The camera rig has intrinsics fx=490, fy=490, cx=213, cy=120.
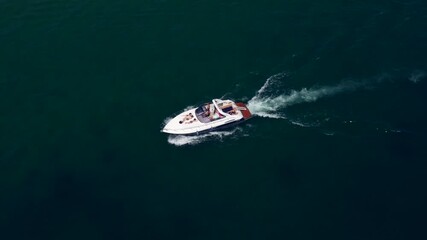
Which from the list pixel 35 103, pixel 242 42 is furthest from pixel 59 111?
pixel 242 42

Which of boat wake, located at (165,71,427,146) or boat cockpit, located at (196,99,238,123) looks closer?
boat wake, located at (165,71,427,146)

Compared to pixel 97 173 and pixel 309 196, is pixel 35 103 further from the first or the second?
pixel 309 196

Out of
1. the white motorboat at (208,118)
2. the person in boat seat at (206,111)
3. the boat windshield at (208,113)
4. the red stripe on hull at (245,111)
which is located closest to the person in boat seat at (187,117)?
the white motorboat at (208,118)

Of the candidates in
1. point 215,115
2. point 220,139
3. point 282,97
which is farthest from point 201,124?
point 282,97

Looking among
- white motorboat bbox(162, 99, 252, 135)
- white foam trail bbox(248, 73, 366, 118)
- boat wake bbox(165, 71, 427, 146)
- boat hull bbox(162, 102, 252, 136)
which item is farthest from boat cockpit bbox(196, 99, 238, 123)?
white foam trail bbox(248, 73, 366, 118)

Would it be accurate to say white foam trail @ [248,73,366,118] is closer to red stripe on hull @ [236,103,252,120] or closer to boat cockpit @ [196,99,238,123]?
red stripe on hull @ [236,103,252,120]

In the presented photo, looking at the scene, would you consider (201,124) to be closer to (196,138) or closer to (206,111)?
(196,138)

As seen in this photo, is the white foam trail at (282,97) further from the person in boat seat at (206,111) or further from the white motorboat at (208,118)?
the person in boat seat at (206,111)
